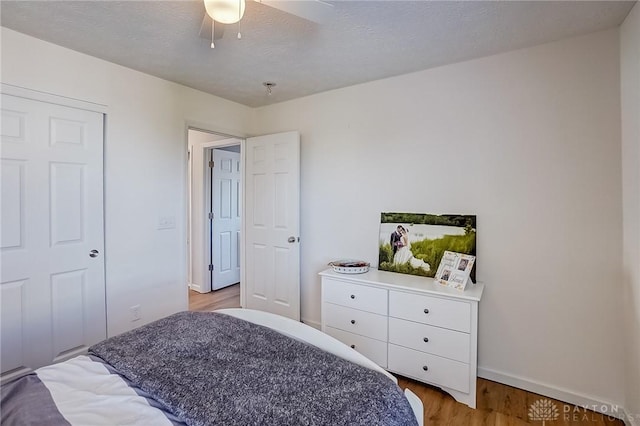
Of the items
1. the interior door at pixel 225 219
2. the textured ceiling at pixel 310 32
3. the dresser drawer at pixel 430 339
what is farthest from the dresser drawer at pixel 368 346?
the interior door at pixel 225 219

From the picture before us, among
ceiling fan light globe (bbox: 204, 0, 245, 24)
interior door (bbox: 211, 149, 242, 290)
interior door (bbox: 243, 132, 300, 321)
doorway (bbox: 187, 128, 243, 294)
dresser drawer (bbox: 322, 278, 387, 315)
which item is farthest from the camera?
interior door (bbox: 211, 149, 242, 290)

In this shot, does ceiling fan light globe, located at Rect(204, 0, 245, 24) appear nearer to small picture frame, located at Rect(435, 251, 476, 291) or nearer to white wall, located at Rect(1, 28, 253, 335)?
white wall, located at Rect(1, 28, 253, 335)

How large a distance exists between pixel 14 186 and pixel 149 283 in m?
1.18

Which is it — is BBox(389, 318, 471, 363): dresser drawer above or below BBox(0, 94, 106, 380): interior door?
below

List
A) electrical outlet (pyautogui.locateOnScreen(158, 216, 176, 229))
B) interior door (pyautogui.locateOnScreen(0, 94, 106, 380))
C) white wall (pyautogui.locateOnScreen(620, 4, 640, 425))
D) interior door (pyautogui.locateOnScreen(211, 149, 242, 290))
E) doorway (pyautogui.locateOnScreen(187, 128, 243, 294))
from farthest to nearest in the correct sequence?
1. interior door (pyautogui.locateOnScreen(211, 149, 242, 290))
2. doorway (pyautogui.locateOnScreen(187, 128, 243, 294))
3. electrical outlet (pyautogui.locateOnScreen(158, 216, 176, 229))
4. interior door (pyautogui.locateOnScreen(0, 94, 106, 380))
5. white wall (pyautogui.locateOnScreen(620, 4, 640, 425))

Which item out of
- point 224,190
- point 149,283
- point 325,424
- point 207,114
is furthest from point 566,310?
point 224,190

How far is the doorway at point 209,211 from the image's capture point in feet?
14.5

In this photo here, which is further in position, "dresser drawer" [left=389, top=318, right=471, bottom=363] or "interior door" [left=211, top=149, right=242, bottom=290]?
"interior door" [left=211, top=149, right=242, bottom=290]

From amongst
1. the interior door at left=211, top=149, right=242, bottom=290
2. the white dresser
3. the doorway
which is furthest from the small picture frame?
the interior door at left=211, top=149, right=242, bottom=290

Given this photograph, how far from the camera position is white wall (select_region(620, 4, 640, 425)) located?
1721 millimetres

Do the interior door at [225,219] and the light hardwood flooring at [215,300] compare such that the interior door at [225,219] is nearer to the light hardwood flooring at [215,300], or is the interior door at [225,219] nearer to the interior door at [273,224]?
the light hardwood flooring at [215,300]

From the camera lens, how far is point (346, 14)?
182 centimetres

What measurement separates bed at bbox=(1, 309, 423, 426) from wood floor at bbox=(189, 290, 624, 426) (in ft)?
3.12

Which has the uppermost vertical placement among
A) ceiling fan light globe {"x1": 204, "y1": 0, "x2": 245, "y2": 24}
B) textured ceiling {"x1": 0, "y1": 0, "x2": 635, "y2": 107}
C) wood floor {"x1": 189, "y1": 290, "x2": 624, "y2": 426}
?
textured ceiling {"x1": 0, "y1": 0, "x2": 635, "y2": 107}
